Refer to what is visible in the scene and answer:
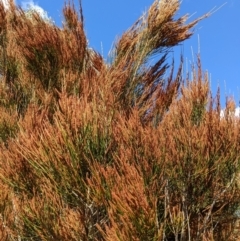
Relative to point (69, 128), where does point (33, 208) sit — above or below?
below

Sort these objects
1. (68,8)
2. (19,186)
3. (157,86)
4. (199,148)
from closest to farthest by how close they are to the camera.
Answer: (199,148) < (19,186) < (157,86) < (68,8)

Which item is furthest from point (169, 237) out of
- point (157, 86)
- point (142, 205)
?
point (157, 86)

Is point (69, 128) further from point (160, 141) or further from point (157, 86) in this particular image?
point (157, 86)

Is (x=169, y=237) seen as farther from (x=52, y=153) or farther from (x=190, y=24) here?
(x=190, y=24)

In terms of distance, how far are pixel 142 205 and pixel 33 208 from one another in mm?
864

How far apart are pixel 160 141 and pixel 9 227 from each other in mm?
1247

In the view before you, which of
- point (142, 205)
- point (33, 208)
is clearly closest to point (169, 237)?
point (142, 205)

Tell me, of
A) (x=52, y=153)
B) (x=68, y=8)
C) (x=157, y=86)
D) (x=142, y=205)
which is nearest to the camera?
(x=142, y=205)

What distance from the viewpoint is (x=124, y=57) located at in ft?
14.1

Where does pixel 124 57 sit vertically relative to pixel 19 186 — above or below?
above

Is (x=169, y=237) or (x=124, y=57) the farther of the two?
(x=124, y=57)

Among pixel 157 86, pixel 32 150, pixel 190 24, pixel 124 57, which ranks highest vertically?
pixel 190 24

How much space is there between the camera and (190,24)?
4574mm

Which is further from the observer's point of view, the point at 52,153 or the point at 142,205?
the point at 52,153
